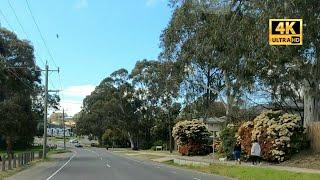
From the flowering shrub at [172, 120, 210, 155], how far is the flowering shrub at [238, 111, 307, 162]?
1813 centimetres

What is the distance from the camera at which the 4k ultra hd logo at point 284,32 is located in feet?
74.9

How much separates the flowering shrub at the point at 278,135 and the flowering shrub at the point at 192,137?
59.5ft

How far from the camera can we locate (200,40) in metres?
39.4

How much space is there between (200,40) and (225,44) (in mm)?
5388

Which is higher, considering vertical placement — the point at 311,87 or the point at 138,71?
the point at 138,71

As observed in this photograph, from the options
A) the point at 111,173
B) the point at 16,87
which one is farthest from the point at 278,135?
the point at 16,87

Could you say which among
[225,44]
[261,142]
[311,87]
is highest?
[225,44]

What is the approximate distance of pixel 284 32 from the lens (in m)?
23.3

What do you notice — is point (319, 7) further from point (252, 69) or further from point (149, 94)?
point (149, 94)

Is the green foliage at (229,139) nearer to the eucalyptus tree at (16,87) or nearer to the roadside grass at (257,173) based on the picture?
the roadside grass at (257,173)

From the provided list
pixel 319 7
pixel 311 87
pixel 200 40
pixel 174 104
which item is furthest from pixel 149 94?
pixel 319 7

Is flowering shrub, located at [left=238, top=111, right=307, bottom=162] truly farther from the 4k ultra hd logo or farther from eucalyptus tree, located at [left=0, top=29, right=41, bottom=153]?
eucalyptus tree, located at [left=0, top=29, right=41, bottom=153]

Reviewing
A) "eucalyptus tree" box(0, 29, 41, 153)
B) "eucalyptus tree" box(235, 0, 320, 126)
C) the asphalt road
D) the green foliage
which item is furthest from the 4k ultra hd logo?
"eucalyptus tree" box(0, 29, 41, 153)

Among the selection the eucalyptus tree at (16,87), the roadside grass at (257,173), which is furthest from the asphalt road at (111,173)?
the eucalyptus tree at (16,87)
